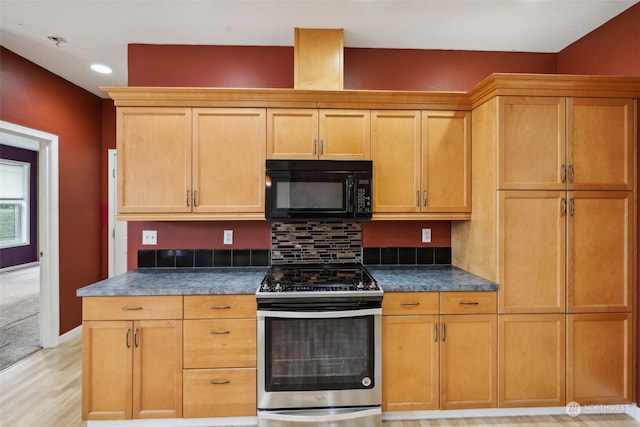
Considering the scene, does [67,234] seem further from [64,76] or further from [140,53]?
[140,53]

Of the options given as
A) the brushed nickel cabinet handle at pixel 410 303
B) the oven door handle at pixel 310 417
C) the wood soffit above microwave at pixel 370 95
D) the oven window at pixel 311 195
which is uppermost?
the wood soffit above microwave at pixel 370 95

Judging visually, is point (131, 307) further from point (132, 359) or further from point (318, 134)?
point (318, 134)

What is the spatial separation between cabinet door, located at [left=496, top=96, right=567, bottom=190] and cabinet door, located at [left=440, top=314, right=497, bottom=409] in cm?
92

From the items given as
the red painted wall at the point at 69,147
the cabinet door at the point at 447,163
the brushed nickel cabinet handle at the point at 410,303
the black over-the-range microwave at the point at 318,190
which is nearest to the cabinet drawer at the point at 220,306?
the black over-the-range microwave at the point at 318,190

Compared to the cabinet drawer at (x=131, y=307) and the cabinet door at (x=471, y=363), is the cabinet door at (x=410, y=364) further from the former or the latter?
the cabinet drawer at (x=131, y=307)

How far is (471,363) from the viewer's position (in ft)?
6.82

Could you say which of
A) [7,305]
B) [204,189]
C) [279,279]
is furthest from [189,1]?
[7,305]

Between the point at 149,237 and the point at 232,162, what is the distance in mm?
984

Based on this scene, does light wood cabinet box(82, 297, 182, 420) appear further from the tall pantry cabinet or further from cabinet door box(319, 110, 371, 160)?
the tall pantry cabinet

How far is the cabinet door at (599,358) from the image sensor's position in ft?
6.84

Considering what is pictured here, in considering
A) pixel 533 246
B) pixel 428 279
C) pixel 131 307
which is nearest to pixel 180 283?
pixel 131 307

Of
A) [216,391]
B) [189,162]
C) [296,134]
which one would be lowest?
[216,391]

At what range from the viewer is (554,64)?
8.98 ft

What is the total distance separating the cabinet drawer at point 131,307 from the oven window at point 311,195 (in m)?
0.93
